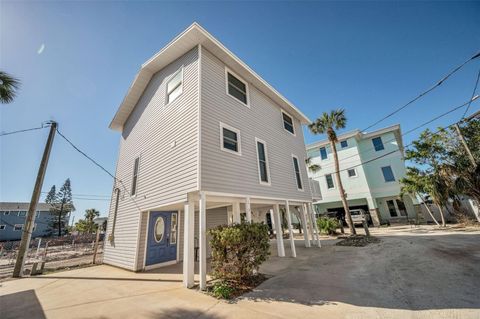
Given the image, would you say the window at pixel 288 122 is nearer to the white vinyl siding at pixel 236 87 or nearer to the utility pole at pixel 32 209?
the white vinyl siding at pixel 236 87

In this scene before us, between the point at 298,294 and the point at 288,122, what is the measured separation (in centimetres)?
1022

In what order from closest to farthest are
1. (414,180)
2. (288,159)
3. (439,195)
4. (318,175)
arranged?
1. (288,159)
2. (439,195)
3. (414,180)
4. (318,175)

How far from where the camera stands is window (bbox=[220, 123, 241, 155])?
7.34 meters

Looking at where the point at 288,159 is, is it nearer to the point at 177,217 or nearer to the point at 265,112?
the point at 265,112

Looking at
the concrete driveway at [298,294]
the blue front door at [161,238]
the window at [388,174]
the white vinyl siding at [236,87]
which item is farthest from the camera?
the window at [388,174]

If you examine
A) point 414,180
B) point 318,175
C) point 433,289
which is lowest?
point 433,289

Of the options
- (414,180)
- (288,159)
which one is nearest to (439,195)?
(414,180)

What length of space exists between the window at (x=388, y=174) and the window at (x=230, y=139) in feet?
73.8

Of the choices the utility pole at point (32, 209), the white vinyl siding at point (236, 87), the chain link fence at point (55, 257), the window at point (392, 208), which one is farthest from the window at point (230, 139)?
the window at point (392, 208)

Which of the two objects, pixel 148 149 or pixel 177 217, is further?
pixel 177 217

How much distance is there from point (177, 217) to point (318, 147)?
71.7ft

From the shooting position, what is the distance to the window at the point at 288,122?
12.5 meters

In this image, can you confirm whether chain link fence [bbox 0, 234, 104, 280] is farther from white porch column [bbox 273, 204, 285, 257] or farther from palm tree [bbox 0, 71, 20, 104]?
white porch column [bbox 273, 204, 285, 257]

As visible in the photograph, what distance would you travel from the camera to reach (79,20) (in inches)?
306
